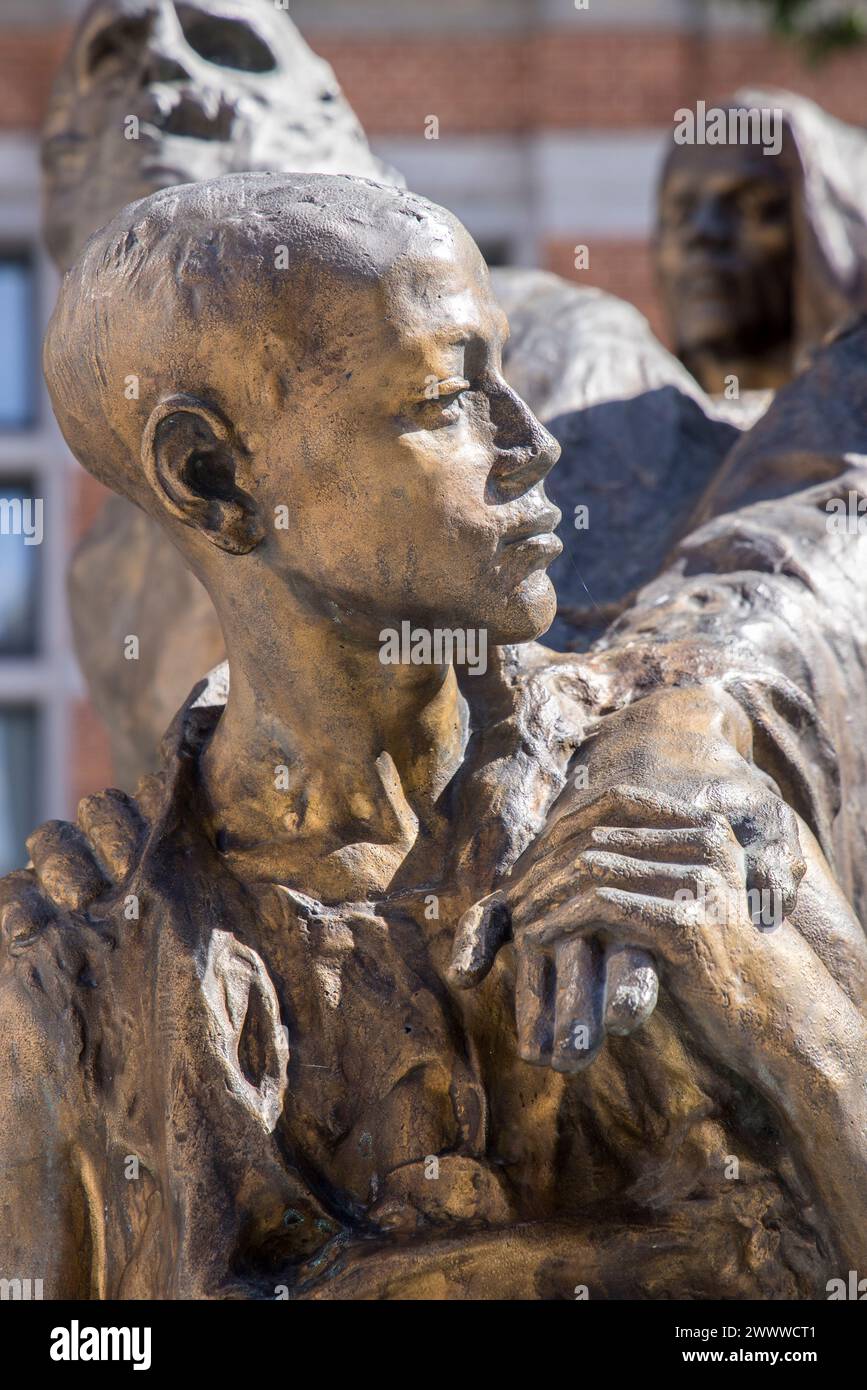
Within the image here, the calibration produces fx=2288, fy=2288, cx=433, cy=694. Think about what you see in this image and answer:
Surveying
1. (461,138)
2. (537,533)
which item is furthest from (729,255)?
(461,138)

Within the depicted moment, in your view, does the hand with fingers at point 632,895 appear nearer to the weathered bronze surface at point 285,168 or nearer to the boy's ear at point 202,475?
the boy's ear at point 202,475

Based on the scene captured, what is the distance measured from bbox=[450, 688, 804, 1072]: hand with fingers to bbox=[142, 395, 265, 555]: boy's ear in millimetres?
347

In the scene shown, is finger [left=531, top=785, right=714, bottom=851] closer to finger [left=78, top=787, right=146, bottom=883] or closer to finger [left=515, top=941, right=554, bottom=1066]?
finger [left=515, top=941, right=554, bottom=1066]

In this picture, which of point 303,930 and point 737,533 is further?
point 737,533

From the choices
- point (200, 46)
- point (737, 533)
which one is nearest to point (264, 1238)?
point (737, 533)

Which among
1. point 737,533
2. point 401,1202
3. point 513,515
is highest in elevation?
point 737,533

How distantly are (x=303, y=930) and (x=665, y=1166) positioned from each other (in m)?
0.35

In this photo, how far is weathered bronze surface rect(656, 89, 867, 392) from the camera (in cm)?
382

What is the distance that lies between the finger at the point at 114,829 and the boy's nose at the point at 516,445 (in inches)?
16.9

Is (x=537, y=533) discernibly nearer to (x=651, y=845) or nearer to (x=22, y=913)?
(x=651, y=845)

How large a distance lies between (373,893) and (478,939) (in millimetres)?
203

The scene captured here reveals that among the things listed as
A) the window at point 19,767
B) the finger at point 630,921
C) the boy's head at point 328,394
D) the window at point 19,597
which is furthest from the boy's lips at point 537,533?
the window at point 19,597

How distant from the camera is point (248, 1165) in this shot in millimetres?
1801
